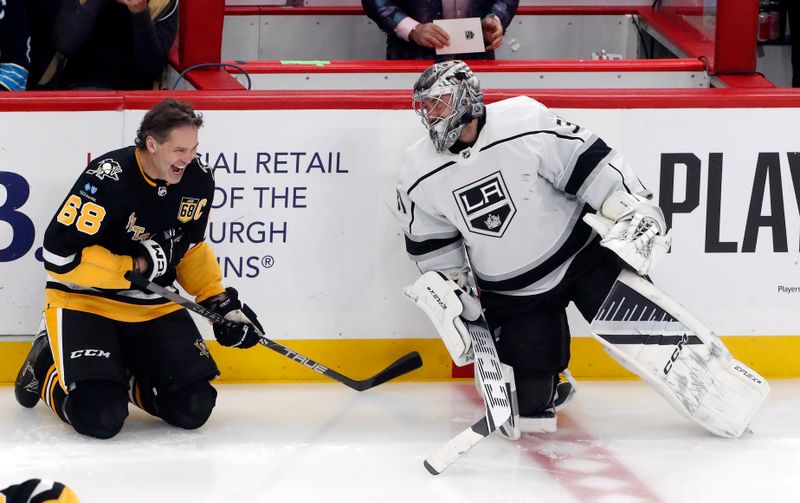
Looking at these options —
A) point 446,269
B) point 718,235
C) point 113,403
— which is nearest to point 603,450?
point 446,269

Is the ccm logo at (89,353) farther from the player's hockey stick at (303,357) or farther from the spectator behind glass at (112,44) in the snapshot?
the spectator behind glass at (112,44)

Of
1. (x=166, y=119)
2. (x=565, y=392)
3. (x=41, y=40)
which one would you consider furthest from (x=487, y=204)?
(x=41, y=40)

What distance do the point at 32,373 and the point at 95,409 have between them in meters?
0.33

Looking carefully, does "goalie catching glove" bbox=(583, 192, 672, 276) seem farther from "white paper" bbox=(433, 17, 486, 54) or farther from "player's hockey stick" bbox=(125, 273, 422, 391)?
"white paper" bbox=(433, 17, 486, 54)

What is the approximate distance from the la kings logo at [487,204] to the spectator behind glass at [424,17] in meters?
1.38

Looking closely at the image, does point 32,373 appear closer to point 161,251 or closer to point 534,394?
point 161,251

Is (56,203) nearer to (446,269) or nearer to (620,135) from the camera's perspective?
(446,269)

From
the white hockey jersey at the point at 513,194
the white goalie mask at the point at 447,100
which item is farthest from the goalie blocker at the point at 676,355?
the white goalie mask at the point at 447,100

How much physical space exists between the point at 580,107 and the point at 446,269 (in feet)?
2.41

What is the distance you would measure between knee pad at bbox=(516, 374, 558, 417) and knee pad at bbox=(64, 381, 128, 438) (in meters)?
1.04

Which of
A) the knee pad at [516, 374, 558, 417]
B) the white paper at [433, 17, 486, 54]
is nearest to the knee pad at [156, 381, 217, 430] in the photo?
the knee pad at [516, 374, 558, 417]

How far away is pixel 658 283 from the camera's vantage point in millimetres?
3715

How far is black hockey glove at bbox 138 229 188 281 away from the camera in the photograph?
318 centimetres

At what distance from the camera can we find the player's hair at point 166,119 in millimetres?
3045
